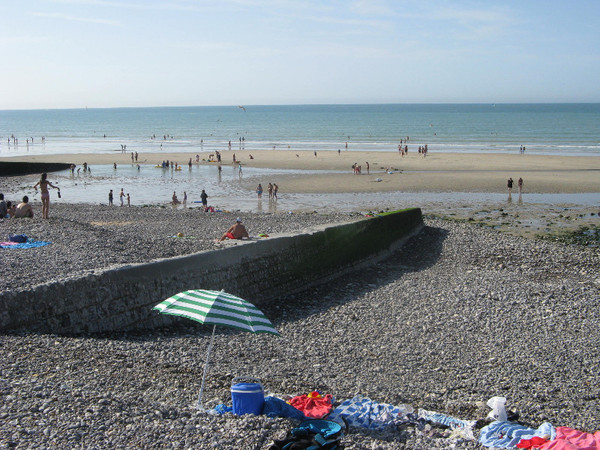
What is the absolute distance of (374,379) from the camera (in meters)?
10.5

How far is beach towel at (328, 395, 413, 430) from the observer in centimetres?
817

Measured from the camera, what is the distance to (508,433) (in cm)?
812

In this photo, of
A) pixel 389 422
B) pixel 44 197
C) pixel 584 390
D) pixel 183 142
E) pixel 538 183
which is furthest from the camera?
pixel 183 142

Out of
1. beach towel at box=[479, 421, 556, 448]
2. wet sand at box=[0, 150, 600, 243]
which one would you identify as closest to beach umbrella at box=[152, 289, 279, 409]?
beach towel at box=[479, 421, 556, 448]

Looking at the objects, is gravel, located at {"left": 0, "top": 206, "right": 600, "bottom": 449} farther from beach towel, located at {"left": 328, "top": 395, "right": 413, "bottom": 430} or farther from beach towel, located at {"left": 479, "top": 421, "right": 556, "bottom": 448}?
beach towel, located at {"left": 479, "top": 421, "right": 556, "bottom": 448}

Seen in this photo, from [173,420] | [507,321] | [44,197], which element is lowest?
[507,321]

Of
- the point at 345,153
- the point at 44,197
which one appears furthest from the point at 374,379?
the point at 345,153

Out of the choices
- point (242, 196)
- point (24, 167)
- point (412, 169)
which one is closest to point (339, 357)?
point (242, 196)

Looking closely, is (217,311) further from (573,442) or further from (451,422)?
(573,442)

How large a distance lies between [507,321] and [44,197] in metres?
14.7

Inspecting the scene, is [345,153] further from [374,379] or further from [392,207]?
[374,379]

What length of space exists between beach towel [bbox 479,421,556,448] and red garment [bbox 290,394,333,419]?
6.79 ft

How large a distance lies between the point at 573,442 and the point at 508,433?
882 mm

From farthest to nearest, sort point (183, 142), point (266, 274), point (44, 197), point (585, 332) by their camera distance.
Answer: point (183, 142) → point (44, 197) → point (266, 274) → point (585, 332)
